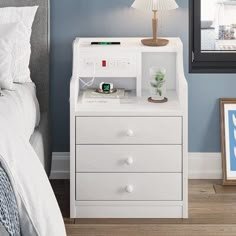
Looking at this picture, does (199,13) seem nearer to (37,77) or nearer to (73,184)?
(37,77)

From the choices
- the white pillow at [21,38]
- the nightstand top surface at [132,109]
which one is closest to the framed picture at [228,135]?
the nightstand top surface at [132,109]

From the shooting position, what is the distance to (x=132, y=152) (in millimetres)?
3570

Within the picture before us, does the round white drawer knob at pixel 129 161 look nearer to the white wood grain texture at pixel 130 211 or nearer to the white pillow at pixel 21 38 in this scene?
the white wood grain texture at pixel 130 211

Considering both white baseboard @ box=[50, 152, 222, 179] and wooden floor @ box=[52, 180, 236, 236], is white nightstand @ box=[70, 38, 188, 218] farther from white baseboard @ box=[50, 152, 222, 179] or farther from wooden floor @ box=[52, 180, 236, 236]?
white baseboard @ box=[50, 152, 222, 179]

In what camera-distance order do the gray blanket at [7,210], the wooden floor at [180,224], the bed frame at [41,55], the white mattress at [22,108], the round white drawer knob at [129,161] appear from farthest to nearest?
the bed frame at [41,55] → the round white drawer knob at [129,161] → the wooden floor at [180,224] → the white mattress at [22,108] → the gray blanket at [7,210]

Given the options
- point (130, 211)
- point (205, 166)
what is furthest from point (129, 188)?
point (205, 166)

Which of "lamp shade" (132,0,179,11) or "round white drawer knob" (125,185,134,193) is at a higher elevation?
"lamp shade" (132,0,179,11)

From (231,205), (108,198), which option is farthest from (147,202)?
(231,205)

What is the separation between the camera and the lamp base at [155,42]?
12.5ft

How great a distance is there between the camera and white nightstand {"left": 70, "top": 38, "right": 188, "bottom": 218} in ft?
11.6

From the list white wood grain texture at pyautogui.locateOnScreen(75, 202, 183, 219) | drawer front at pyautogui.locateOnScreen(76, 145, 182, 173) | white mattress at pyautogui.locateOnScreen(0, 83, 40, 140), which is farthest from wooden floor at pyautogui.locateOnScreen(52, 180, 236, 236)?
white mattress at pyautogui.locateOnScreen(0, 83, 40, 140)

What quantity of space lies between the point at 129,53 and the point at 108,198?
0.80 m

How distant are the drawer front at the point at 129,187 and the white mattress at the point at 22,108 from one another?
384 mm

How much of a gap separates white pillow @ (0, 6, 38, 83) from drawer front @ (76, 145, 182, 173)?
0.54 metres
